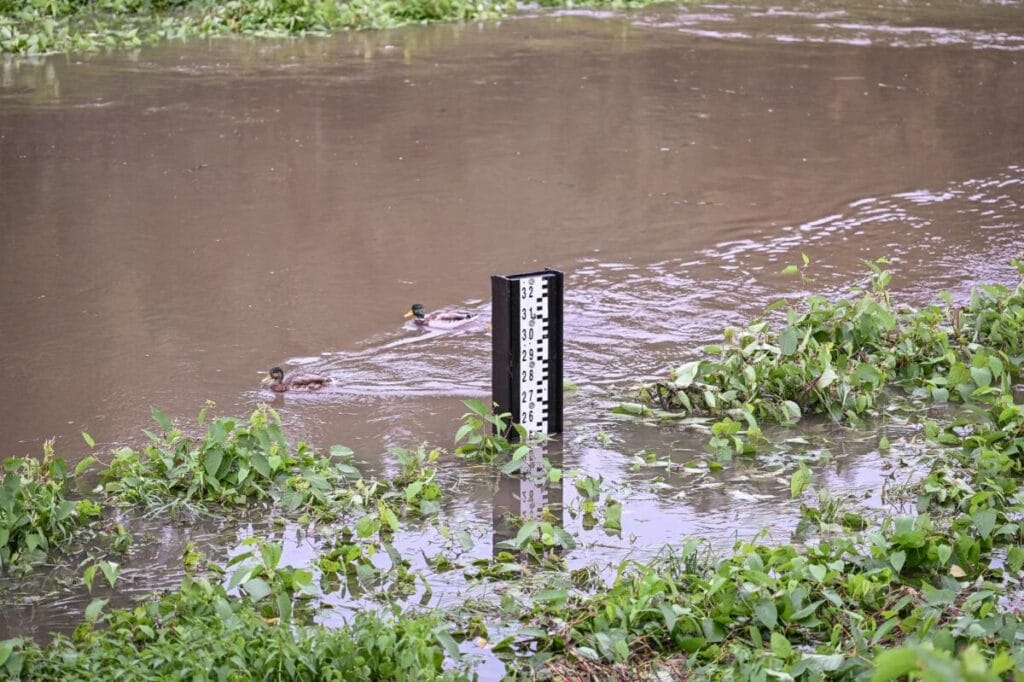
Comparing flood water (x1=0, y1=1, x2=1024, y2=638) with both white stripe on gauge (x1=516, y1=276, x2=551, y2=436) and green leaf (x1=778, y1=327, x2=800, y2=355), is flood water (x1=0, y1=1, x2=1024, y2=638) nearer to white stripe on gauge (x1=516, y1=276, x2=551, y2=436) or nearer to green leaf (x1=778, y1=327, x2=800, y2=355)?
white stripe on gauge (x1=516, y1=276, x2=551, y2=436)

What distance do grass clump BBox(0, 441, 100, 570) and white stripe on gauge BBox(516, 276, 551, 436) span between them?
217 cm

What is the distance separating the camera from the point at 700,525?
561 centimetres

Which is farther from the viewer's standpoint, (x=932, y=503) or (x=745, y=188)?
(x=745, y=188)

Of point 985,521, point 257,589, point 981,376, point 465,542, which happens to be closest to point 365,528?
point 465,542

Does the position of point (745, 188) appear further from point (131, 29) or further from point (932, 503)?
point (131, 29)

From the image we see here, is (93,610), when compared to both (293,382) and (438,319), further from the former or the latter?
(438,319)

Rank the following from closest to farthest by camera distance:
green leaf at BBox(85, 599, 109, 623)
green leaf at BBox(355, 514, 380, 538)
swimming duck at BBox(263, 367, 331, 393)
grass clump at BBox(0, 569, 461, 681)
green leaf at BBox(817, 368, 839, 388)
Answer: grass clump at BBox(0, 569, 461, 681)
green leaf at BBox(85, 599, 109, 623)
green leaf at BBox(355, 514, 380, 538)
green leaf at BBox(817, 368, 839, 388)
swimming duck at BBox(263, 367, 331, 393)

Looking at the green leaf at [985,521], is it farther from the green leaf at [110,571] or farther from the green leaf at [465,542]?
the green leaf at [110,571]

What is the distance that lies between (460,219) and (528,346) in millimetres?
4408

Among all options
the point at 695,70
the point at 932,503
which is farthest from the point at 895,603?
the point at 695,70

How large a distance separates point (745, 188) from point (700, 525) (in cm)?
628

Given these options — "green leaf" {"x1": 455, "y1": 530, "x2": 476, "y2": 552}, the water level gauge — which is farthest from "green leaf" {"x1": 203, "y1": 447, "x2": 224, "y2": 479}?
the water level gauge

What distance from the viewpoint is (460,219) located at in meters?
10.7

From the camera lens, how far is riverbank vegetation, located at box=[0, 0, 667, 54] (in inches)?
738
